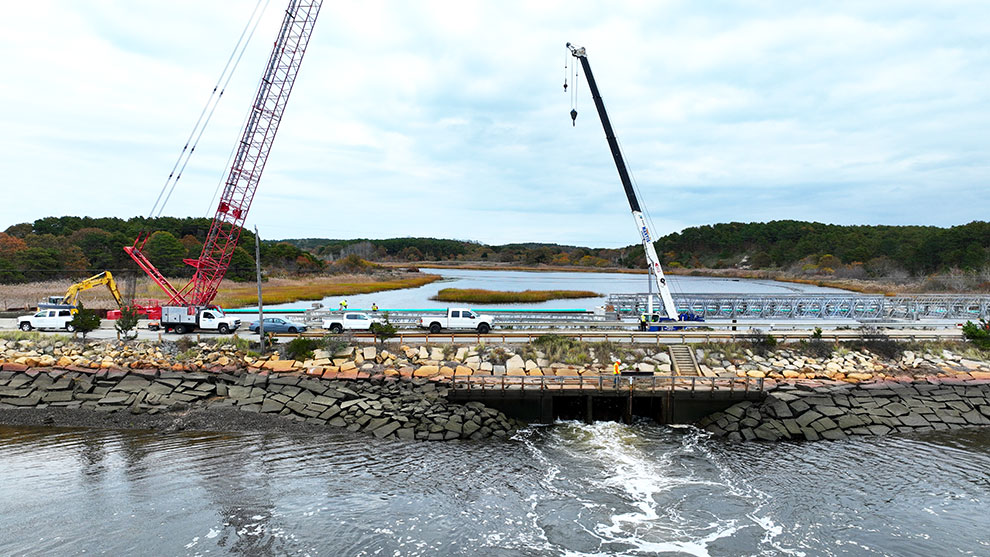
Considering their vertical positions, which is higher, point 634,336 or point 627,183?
point 627,183

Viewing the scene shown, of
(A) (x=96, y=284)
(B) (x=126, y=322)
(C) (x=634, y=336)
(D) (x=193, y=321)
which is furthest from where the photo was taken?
(A) (x=96, y=284)

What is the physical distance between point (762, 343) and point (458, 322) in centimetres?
1745

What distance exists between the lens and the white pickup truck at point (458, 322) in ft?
110

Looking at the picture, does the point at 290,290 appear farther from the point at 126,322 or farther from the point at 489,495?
the point at 489,495

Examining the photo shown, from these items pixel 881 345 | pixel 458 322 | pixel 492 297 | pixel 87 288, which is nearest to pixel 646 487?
pixel 458 322

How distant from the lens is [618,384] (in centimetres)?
2364

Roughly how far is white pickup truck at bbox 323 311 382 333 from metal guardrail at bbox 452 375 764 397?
10.5 meters

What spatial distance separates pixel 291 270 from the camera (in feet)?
337

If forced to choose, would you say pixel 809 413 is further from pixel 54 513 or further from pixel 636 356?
pixel 54 513

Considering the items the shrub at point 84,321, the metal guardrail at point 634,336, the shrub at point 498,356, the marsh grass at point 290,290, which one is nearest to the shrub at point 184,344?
the metal guardrail at point 634,336

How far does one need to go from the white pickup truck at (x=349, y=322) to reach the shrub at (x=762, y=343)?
21.6m

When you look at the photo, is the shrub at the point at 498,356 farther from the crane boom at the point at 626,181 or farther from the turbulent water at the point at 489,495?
the crane boom at the point at 626,181

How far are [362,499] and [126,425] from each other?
514 inches

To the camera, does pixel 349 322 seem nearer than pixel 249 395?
No
